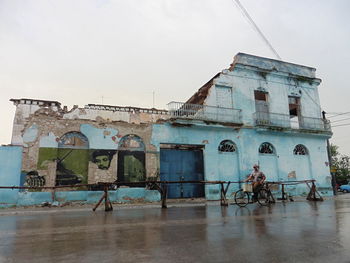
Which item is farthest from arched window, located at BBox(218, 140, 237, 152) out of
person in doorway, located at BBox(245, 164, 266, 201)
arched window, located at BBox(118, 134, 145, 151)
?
person in doorway, located at BBox(245, 164, 266, 201)

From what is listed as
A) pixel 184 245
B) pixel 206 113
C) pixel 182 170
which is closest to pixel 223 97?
pixel 206 113

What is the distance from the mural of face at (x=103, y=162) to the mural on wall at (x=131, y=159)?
61cm

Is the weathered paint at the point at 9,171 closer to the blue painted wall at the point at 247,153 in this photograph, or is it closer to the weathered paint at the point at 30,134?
the weathered paint at the point at 30,134

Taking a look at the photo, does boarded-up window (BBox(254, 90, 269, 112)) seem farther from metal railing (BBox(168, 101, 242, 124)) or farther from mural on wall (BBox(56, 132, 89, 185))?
mural on wall (BBox(56, 132, 89, 185))

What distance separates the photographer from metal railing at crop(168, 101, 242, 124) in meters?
14.9

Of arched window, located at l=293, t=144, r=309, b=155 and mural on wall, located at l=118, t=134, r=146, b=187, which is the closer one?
mural on wall, located at l=118, t=134, r=146, b=187

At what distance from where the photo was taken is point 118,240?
12.1ft

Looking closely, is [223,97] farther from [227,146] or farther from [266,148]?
[266,148]

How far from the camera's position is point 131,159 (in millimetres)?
13570

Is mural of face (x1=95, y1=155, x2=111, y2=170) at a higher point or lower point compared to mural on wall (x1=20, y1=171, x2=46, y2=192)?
higher

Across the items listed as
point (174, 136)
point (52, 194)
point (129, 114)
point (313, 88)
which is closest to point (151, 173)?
point (174, 136)

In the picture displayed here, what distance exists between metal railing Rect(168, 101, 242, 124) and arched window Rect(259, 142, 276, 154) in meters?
2.43

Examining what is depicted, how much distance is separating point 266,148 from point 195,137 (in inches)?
209

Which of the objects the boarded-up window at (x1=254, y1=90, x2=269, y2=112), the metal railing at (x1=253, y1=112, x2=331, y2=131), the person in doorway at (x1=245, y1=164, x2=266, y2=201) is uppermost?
the boarded-up window at (x1=254, y1=90, x2=269, y2=112)
